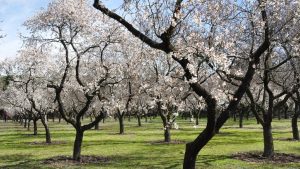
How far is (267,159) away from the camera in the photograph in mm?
29922

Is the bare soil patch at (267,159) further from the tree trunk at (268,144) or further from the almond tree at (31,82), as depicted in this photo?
the almond tree at (31,82)

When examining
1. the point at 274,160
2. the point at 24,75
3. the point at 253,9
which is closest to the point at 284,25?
the point at 253,9

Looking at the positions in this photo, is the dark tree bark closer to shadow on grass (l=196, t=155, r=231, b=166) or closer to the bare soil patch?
shadow on grass (l=196, t=155, r=231, b=166)

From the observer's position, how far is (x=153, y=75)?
4669 centimetres

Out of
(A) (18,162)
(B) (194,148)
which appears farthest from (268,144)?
(A) (18,162)

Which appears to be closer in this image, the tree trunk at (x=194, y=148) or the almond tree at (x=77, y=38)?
the tree trunk at (x=194, y=148)

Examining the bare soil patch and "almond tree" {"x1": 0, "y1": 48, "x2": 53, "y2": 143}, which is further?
"almond tree" {"x1": 0, "y1": 48, "x2": 53, "y2": 143}

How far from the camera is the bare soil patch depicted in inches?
1139

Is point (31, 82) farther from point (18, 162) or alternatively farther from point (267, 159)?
point (267, 159)

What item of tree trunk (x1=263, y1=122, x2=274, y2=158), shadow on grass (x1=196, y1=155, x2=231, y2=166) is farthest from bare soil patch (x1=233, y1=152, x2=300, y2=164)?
shadow on grass (x1=196, y1=155, x2=231, y2=166)

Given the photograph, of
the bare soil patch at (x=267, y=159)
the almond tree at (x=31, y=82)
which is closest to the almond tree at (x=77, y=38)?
the almond tree at (x=31, y=82)

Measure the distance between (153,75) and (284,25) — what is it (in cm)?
2325

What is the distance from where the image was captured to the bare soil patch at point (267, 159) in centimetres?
2894

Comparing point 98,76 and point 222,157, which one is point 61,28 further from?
point 222,157
